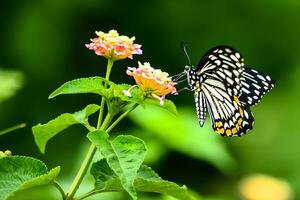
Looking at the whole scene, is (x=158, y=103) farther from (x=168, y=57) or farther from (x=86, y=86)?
(x=168, y=57)

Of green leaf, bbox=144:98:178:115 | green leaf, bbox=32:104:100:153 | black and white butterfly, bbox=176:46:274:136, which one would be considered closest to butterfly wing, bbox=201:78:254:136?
black and white butterfly, bbox=176:46:274:136

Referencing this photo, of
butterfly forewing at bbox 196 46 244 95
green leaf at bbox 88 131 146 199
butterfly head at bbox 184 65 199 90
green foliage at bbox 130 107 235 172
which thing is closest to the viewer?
green leaf at bbox 88 131 146 199

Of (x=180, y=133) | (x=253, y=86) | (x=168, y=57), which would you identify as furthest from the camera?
(x=168, y=57)

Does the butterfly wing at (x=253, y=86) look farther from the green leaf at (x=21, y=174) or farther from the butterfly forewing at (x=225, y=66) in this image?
the green leaf at (x=21, y=174)

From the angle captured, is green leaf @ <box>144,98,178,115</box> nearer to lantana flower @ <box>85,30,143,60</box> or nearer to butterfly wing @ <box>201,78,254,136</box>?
lantana flower @ <box>85,30,143,60</box>

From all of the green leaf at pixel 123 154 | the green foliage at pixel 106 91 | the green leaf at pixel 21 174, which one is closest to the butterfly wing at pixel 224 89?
A: the green foliage at pixel 106 91

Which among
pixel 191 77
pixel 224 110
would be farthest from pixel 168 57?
pixel 191 77
